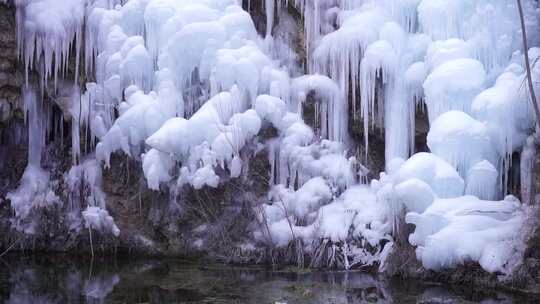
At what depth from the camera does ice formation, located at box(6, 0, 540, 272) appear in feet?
26.6

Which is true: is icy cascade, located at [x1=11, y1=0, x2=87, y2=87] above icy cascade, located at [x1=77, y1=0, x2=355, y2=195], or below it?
above

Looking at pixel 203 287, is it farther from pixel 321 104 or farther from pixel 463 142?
pixel 463 142

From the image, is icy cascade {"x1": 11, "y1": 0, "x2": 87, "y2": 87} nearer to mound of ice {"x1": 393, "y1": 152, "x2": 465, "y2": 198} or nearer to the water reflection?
the water reflection

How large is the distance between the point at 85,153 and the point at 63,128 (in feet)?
3.17

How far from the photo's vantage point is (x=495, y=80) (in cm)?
884

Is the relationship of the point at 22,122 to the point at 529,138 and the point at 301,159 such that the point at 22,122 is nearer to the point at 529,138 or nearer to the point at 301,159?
the point at 301,159

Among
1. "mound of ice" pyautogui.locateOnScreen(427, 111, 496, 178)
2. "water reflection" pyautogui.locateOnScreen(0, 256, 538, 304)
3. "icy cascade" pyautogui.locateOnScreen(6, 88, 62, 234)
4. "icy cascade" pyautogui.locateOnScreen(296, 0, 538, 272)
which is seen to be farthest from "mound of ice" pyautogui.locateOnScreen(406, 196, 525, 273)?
"icy cascade" pyautogui.locateOnScreen(6, 88, 62, 234)

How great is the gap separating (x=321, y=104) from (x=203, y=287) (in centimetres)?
350

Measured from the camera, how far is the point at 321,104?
10008mm

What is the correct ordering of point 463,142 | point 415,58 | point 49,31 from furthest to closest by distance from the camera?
point 49,31, point 415,58, point 463,142

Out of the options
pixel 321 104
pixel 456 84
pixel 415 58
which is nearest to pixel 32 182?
pixel 321 104

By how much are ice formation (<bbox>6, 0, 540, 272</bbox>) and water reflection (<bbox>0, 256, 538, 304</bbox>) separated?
55 centimetres

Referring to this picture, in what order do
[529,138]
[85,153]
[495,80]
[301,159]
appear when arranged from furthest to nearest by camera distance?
[85,153] → [301,159] → [495,80] → [529,138]

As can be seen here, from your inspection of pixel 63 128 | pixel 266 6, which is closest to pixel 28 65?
pixel 63 128
